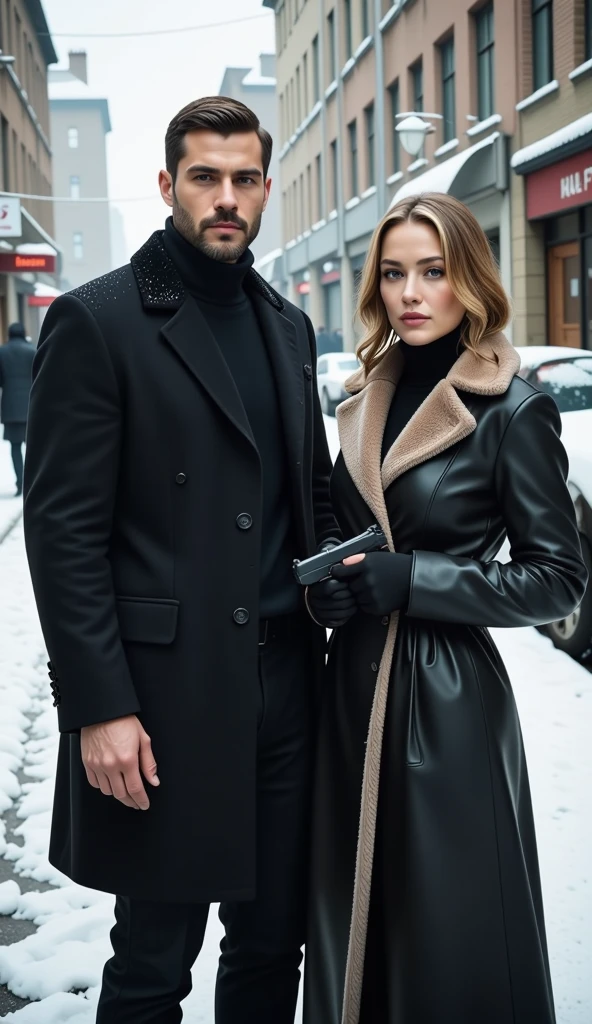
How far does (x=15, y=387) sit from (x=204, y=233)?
10.5 meters

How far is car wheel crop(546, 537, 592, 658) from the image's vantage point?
5433mm

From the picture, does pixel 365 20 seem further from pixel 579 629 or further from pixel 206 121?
pixel 206 121

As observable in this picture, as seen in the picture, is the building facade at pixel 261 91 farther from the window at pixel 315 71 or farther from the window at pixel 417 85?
the window at pixel 417 85

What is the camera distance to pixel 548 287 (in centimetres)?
1633

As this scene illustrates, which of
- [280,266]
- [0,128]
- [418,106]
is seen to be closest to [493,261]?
[418,106]

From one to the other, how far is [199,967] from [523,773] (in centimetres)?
136

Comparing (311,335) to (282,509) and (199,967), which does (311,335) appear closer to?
(282,509)

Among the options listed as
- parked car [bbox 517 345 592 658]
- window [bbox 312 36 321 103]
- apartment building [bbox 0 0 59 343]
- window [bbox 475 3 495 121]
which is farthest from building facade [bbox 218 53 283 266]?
parked car [bbox 517 345 592 658]

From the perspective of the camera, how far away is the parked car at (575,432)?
17.6 feet

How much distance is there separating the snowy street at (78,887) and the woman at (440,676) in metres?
0.85

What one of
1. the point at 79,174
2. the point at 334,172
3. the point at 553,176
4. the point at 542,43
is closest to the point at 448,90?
the point at 542,43

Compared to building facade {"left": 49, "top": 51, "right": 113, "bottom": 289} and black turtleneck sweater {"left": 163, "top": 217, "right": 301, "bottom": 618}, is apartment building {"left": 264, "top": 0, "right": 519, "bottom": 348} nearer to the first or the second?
black turtleneck sweater {"left": 163, "top": 217, "right": 301, "bottom": 618}

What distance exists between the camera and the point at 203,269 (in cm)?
230

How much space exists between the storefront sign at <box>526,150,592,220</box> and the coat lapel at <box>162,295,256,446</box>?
1282cm
